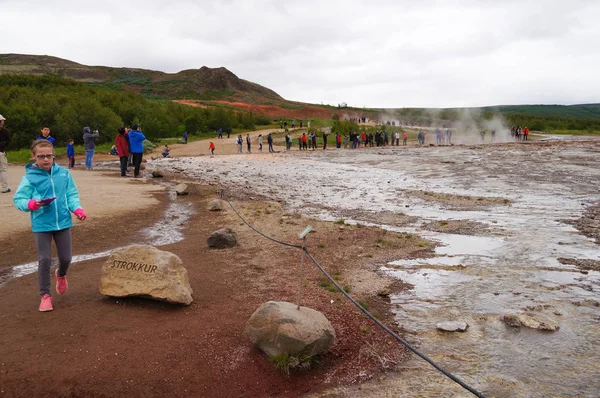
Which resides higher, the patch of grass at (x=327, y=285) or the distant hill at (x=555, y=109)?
the distant hill at (x=555, y=109)

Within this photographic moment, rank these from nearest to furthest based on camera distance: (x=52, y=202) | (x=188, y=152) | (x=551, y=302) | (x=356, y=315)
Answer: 1. (x=52, y=202)
2. (x=356, y=315)
3. (x=551, y=302)
4. (x=188, y=152)

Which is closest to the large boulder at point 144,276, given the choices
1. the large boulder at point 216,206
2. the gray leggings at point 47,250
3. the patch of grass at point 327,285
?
the gray leggings at point 47,250

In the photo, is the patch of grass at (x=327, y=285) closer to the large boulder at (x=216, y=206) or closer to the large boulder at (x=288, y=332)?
the large boulder at (x=288, y=332)

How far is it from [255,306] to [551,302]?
3.67 meters

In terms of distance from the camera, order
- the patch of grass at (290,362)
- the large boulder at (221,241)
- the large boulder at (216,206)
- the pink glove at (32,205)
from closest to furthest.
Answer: the patch of grass at (290,362)
the pink glove at (32,205)
the large boulder at (221,241)
the large boulder at (216,206)

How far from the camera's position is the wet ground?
4.11m

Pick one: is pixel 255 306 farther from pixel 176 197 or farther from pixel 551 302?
pixel 176 197

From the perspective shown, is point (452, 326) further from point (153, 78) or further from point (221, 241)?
point (153, 78)

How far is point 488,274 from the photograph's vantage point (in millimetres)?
6746

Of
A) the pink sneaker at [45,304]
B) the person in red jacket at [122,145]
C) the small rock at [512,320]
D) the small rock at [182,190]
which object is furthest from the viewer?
the person in red jacket at [122,145]

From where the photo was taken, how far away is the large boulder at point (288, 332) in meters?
4.08

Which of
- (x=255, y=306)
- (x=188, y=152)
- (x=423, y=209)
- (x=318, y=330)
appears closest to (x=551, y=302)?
(x=318, y=330)

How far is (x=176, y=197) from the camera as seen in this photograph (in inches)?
535

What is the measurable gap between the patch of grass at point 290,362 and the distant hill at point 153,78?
95.5 meters
